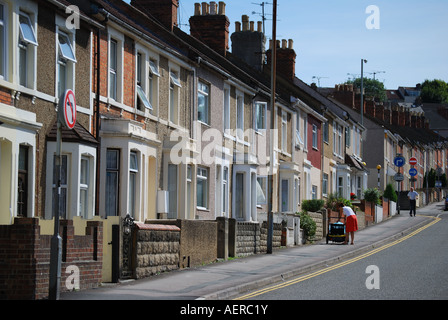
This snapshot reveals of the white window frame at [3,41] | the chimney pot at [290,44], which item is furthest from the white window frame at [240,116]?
the white window frame at [3,41]

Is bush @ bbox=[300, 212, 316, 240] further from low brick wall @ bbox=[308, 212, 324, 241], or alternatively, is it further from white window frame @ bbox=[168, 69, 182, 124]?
white window frame @ bbox=[168, 69, 182, 124]

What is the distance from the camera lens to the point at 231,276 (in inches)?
806

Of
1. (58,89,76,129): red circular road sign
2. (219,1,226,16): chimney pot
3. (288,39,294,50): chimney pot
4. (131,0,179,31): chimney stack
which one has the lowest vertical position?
(58,89,76,129): red circular road sign

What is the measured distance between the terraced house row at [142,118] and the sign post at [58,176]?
210 cm

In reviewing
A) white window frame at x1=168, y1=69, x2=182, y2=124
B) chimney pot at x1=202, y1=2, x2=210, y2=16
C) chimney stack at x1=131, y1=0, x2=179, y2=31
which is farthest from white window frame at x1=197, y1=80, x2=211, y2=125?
chimney pot at x1=202, y1=2, x2=210, y2=16

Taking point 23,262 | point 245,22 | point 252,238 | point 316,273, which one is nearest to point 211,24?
point 245,22

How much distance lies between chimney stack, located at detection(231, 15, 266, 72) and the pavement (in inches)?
554

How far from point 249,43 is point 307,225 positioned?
41.0 ft

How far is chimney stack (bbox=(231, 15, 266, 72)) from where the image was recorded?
144 feet

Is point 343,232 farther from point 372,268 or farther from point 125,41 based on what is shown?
point 125,41

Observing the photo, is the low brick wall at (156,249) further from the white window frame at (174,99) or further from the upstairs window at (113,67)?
the white window frame at (174,99)

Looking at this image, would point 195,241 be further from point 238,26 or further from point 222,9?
point 238,26
